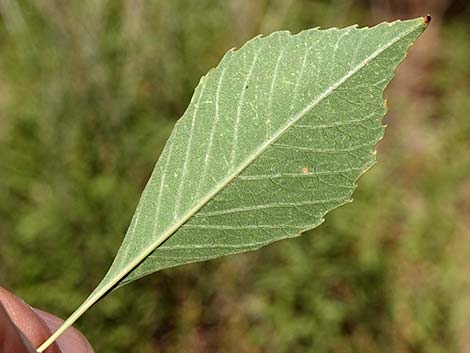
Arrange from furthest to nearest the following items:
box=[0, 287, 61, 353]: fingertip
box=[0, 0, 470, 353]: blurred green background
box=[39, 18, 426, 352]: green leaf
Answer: box=[0, 0, 470, 353]: blurred green background, box=[0, 287, 61, 353]: fingertip, box=[39, 18, 426, 352]: green leaf

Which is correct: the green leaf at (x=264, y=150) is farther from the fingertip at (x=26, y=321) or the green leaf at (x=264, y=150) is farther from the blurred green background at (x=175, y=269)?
the blurred green background at (x=175, y=269)

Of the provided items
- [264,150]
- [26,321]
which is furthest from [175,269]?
[264,150]

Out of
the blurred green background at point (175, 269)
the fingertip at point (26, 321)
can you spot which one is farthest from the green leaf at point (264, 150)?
the blurred green background at point (175, 269)

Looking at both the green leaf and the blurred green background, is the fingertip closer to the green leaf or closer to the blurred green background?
the green leaf

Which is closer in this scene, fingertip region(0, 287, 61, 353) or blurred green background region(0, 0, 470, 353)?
fingertip region(0, 287, 61, 353)

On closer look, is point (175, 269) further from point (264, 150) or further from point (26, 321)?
point (264, 150)

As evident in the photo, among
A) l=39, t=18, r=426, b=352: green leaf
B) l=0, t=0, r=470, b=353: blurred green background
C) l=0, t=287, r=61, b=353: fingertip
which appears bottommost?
l=0, t=0, r=470, b=353: blurred green background

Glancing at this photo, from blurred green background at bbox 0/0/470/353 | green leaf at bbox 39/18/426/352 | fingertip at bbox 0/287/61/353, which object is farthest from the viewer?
blurred green background at bbox 0/0/470/353

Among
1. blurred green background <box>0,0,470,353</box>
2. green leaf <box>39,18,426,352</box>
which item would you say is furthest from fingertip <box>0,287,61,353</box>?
blurred green background <box>0,0,470,353</box>

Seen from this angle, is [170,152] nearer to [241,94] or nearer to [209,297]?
[241,94]
